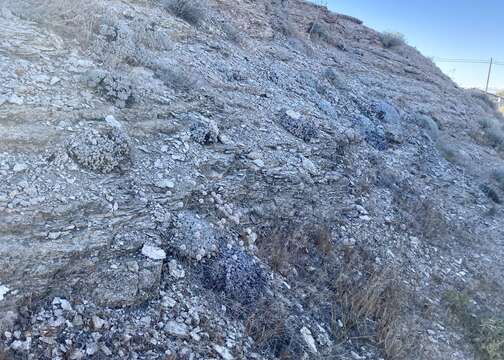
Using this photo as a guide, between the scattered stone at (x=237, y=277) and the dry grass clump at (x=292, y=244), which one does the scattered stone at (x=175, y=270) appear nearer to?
the scattered stone at (x=237, y=277)

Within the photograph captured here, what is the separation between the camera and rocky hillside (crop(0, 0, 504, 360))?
3031 mm

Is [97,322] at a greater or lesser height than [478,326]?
greater

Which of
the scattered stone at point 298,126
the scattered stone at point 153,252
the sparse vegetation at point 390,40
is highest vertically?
the sparse vegetation at point 390,40

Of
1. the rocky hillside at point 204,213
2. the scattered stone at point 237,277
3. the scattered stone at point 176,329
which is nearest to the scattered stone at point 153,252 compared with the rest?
the rocky hillside at point 204,213

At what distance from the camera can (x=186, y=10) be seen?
7.80 metres

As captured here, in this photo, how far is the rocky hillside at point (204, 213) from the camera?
3.03 meters

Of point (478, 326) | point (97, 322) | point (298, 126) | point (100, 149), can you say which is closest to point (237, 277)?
point (97, 322)

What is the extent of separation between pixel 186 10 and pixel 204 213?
507 cm

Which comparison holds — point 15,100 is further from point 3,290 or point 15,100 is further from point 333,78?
point 333,78

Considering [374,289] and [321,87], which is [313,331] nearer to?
[374,289]

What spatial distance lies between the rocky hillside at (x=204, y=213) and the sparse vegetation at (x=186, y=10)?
25 millimetres

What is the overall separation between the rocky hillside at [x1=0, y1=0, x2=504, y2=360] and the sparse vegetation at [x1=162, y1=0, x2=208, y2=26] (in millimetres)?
25

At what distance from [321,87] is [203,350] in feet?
21.9

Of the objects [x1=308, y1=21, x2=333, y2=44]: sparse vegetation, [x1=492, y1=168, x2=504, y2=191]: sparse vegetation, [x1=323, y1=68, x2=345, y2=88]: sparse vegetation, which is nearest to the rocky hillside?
[x1=323, y1=68, x2=345, y2=88]: sparse vegetation
